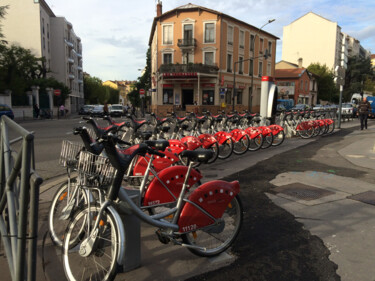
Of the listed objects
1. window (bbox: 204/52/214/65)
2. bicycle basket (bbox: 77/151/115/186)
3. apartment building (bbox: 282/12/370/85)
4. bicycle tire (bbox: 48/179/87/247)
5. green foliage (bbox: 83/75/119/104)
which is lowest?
bicycle tire (bbox: 48/179/87/247)

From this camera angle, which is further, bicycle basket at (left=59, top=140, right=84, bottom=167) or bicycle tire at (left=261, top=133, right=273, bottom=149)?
bicycle tire at (left=261, top=133, right=273, bottom=149)

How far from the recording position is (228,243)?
3.04 m

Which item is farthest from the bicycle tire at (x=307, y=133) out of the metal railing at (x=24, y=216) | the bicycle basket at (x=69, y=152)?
the metal railing at (x=24, y=216)

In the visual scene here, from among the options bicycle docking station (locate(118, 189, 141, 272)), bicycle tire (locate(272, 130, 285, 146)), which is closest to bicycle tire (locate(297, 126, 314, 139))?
bicycle tire (locate(272, 130, 285, 146))

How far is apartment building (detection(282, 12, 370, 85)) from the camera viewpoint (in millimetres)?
63219

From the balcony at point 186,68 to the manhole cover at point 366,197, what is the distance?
1148 inches

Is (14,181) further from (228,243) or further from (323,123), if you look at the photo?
(323,123)

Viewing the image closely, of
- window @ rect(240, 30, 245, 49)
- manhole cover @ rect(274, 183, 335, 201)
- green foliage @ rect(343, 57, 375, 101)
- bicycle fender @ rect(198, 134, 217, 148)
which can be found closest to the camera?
manhole cover @ rect(274, 183, 335, 201)

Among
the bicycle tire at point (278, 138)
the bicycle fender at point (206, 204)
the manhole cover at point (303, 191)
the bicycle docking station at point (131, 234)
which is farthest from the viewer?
Result: the bicycle tire at point (278, 138)

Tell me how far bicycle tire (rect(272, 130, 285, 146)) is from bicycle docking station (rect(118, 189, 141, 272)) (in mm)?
7949

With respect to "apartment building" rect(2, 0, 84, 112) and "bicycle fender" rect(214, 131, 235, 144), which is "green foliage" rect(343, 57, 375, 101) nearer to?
"apartment building" rect(2, 0, 84, 112)

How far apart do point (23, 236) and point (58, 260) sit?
1.28m

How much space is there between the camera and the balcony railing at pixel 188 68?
32688 millimetres

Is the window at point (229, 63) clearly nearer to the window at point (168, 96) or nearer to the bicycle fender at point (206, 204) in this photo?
the window at point (168, 96)
